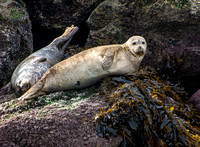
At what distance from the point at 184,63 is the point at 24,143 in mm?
3129

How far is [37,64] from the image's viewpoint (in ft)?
14.6

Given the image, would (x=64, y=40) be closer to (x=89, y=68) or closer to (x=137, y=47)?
(x=89, y=68)

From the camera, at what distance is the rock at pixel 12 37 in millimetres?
4615

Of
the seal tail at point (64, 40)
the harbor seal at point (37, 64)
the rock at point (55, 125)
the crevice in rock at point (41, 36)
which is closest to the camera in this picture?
the rock at point (55, 125)

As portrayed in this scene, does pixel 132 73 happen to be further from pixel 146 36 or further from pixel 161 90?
pixel 146 36

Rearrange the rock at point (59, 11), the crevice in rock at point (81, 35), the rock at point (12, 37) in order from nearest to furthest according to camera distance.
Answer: the rock at point (12, 37) → the rock at point (59, 11) → the crevice in rock at point (81, 35)

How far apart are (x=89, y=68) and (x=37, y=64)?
1.49m

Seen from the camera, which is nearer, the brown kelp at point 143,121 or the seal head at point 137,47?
the brown kelp at point 143,121

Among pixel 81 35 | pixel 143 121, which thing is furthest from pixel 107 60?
pixel 81 35

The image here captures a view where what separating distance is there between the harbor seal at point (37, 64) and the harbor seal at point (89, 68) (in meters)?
0.45

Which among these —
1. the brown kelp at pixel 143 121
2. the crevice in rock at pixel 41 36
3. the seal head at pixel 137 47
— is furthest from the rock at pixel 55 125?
the crevice in rock at pixel 41 36

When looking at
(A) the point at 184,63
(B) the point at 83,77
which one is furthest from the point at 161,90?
(B) the point at 83,77

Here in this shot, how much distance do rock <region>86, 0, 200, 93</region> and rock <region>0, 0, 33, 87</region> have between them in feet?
5.57

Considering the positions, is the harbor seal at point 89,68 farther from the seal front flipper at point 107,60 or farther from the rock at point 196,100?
the rock at point 196,100
